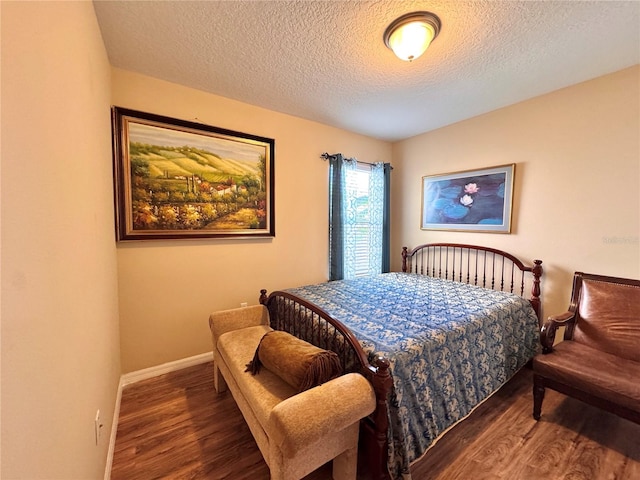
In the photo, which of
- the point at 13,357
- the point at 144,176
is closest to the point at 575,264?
the point at 13,357

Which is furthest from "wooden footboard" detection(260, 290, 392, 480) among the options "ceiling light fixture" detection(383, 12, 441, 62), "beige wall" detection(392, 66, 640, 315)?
"beige wall" detection(392, 66, 640, 315)

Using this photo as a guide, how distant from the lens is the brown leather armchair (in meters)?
1.67

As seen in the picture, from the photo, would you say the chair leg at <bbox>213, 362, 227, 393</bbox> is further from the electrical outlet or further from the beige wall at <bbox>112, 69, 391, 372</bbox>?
the electrical outlet

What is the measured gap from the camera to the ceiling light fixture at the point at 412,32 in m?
1.65

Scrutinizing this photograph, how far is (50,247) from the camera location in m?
0.87

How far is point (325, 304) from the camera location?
234 centimetres

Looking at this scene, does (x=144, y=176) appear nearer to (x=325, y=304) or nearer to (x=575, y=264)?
(x=325, y=304)

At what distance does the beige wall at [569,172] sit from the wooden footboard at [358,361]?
7.82 ft

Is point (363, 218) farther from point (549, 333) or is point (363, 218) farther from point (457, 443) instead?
point (457, 443)

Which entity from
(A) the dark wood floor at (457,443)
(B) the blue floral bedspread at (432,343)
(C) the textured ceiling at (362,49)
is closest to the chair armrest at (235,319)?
(B) the blue floral bedspread at (432,343)

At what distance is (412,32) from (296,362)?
7.04 ft

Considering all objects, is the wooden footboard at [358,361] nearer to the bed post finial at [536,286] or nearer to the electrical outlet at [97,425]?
the electrical outlet at [97,425]

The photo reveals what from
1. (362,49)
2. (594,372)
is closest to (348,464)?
(594,372)

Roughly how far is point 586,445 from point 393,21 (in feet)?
9.94
